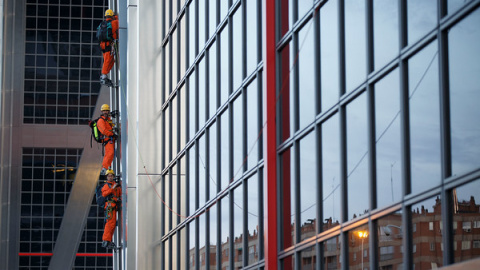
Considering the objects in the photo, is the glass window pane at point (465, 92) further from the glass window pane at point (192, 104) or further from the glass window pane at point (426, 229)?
the glass window pane at point (192, 104)

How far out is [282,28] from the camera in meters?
16.0

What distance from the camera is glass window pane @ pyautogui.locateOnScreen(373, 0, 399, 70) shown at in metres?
11.5

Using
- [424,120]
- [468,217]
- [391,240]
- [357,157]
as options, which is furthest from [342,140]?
[468,217]

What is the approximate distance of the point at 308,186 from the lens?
14.6m

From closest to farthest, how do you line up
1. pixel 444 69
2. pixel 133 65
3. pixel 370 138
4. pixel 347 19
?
pixel 444 69 < pixel 370 138 < pixel 347 19 < pixel 133 65

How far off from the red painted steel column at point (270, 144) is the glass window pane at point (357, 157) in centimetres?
294

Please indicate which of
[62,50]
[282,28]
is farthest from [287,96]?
[62,50]

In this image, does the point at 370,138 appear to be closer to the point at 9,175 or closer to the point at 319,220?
the point at 319,220

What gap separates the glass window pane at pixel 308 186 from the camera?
47.0 feet

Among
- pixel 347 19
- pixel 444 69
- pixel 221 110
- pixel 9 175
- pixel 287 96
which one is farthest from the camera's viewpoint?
pixel 9 175

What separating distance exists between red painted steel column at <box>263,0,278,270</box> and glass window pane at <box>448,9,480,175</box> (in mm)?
5941

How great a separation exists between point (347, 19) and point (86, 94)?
3306cm

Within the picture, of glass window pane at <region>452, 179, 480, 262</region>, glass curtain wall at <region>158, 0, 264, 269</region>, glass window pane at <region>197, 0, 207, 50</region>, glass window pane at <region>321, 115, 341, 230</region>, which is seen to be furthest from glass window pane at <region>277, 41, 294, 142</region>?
glass window pane at <region>197, 0, 207, 50</region>

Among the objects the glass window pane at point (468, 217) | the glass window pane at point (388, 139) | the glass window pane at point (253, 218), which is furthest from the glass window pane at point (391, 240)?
the glass window pane at point (253, 218)
